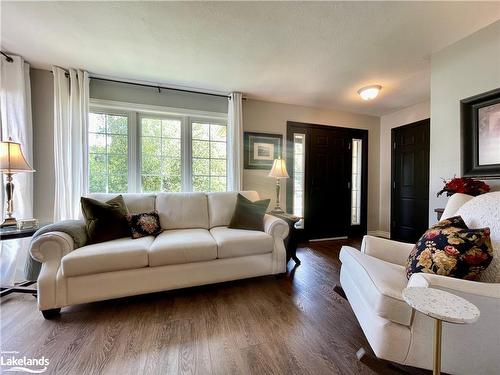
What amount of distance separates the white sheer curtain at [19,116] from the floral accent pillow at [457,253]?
3.56m

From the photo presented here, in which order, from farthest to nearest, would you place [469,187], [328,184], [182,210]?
1. [328,184]
2. [182,210]
3. [469,187]

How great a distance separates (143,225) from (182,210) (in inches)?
17.9

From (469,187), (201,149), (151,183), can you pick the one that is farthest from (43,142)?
(469,187)

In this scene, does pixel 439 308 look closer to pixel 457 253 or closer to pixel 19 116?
pixel 457 253

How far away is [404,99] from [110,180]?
4.40 m

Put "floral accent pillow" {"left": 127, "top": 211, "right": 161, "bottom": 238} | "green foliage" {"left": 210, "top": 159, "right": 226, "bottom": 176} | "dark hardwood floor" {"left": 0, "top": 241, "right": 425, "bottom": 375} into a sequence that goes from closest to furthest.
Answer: "dark hardwood floor" {"left": 0, "top": 241, "right": 425, "bottom": 375}, "floral accent pillow" {"left": 127, "top": 211, "right": 161, "bottom": 238}, "green foliage" {"left": 210, "top": 159, "right": 226, "bottom": 176}

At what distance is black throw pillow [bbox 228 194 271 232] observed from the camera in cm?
227

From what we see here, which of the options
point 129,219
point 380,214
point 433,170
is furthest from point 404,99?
point 129,219

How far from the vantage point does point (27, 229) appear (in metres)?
1.72

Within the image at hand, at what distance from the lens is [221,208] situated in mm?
2523

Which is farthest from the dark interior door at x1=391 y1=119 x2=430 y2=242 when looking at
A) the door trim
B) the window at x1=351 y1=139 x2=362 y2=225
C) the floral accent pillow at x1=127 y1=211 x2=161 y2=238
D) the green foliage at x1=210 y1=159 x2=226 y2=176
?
the floral accent pillow at x1=127 y1=211 x2=161 y2=238

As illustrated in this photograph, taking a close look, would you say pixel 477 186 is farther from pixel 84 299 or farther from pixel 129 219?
pixel 84 299

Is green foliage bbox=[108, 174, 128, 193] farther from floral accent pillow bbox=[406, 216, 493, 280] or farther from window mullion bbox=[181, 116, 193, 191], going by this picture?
floral accent pillow bbox=[406, 216, 493, 280]

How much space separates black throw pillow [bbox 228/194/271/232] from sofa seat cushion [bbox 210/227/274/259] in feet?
0.44
